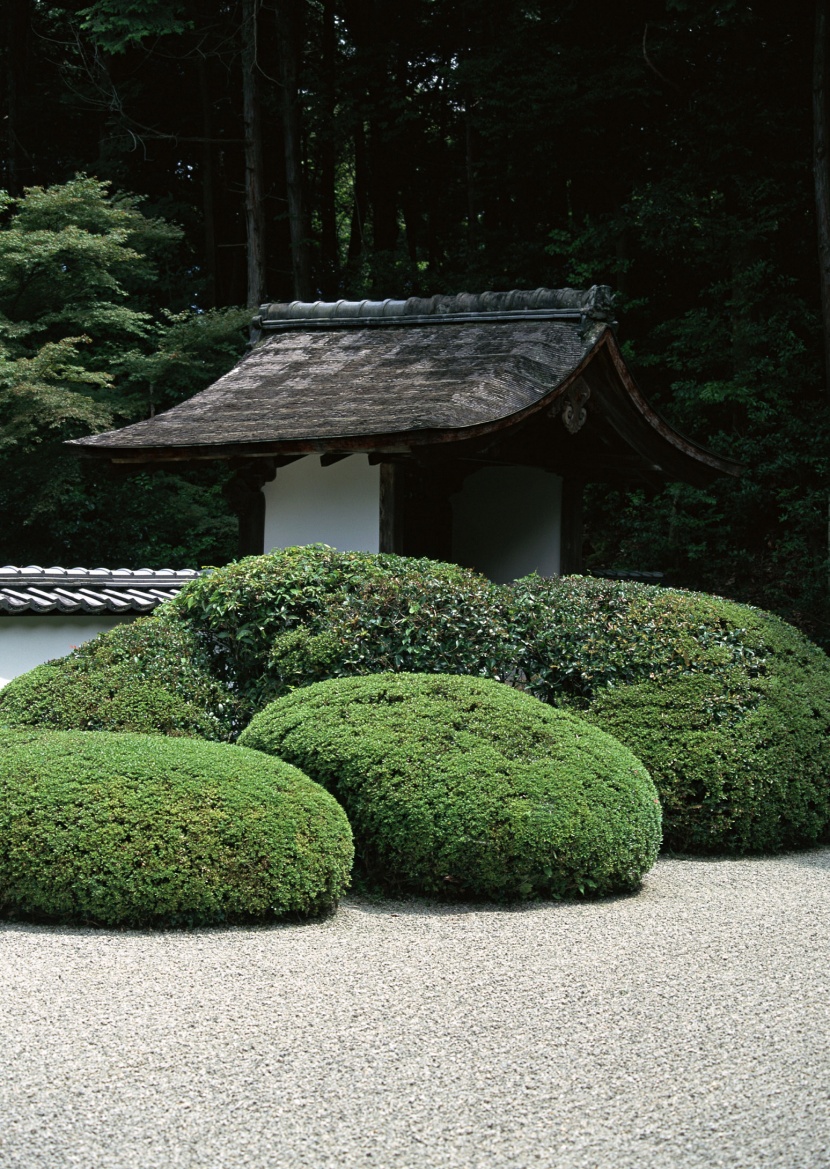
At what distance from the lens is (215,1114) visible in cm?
299

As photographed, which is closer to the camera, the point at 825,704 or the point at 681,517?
the point at 825,704

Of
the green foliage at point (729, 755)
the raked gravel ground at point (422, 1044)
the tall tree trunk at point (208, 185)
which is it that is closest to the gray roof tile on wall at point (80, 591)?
the green foliage at point (729, 755)

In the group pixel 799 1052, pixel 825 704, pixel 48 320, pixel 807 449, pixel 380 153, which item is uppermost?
pixel 380 153

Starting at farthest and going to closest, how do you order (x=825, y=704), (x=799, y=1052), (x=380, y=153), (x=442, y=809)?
(x=380, y=153)
(x=825, y=704)
(x=442, y=809)
(x=799, y=1052)

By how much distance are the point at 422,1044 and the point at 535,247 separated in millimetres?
18076

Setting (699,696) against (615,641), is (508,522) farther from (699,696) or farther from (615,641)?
(699,696)

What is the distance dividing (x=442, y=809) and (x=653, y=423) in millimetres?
6742

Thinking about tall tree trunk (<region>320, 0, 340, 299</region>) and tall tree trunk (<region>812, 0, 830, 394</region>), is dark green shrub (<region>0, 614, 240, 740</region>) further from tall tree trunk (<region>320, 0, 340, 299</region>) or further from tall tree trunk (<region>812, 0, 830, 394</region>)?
tall tree trunk (<region>320, 0, 340, 299</region>)

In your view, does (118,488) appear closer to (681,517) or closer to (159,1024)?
(681,517)

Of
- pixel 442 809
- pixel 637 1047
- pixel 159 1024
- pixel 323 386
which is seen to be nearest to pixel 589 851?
pixel 442 809

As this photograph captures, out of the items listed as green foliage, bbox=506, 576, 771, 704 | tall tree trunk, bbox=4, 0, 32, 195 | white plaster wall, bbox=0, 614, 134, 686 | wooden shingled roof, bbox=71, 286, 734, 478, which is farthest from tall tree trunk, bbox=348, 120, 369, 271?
green foliage, bbox=506, 576, 771, 704

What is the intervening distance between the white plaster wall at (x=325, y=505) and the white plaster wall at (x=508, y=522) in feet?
7.96

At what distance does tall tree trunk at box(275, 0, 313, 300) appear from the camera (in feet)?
67.3

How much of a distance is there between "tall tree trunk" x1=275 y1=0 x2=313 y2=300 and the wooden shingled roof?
870cm
